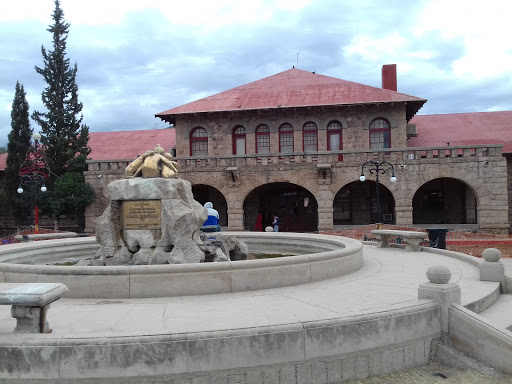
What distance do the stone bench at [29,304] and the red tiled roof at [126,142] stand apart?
26.4 meters

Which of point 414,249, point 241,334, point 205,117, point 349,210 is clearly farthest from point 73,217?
point 241,334

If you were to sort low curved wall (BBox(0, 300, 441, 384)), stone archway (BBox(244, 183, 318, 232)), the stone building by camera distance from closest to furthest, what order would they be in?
1. low curved wall (BBox(0, 300, 441, 384))
2. the stone building
3. stone archway (BBox(244, 183, 318, 232))

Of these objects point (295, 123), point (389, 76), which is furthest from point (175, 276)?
point (389, 76)

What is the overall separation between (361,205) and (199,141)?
11497mm

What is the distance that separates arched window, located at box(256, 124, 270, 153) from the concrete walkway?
794 inches

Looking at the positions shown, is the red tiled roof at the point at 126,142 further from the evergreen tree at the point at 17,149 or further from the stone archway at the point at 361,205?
the stone archway at the point at 361,205

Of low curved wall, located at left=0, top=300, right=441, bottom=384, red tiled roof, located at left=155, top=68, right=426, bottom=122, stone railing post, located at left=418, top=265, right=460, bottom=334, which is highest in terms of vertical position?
red tiled roof, located at left=155, top=68, right=426, bottom=122

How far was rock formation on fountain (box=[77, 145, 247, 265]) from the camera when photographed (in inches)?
330

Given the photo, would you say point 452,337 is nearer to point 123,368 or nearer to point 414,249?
point 123,368

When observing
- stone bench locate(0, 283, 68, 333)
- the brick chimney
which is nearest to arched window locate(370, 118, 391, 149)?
the brick chimney

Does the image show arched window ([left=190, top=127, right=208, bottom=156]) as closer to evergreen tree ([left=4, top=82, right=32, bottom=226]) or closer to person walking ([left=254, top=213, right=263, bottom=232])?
person walking ([left=254, top=213, right=263, bottom=232])

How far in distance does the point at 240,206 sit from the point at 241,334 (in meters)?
20.8

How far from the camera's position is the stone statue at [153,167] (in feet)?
30.1

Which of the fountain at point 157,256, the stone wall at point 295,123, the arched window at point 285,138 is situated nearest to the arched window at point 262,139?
the stone wall at point 295,123
